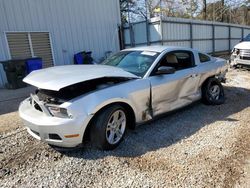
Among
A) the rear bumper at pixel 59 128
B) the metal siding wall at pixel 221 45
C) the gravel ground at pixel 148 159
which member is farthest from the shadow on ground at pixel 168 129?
the metal siding wall at pixel 221 45

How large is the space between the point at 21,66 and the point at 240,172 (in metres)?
8.04

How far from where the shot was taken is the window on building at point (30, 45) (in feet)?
31.0

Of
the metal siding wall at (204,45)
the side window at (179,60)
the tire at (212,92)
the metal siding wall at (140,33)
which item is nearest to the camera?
the side window at (179,60)

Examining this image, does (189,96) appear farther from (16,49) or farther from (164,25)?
(164,25)

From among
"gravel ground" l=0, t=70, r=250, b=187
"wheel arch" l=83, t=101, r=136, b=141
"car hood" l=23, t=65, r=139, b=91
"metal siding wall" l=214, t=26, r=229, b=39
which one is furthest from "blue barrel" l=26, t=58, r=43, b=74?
"metal siding wall" l=214, t=26, r=229, b=39

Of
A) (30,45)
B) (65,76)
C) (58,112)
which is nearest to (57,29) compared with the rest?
(30,45)

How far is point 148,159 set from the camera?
3.38m

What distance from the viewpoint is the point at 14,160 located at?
11.3ft

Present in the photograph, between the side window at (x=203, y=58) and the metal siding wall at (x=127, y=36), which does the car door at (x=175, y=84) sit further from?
the metal siding wall at (x=127, y=36)

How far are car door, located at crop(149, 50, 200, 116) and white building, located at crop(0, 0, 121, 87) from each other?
7045 mm

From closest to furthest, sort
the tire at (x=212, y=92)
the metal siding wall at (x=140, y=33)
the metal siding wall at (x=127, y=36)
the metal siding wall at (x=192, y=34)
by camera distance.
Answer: the tire at (x=212, y=92)
the metal siding wall at (x=192, y=34)
the metal siding wall at (x=140, y=33)
the metal siding wall at (x=127, y=36)

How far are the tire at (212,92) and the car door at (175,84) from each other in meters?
0.29

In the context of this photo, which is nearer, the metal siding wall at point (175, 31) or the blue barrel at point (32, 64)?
the blue barrel at point (32, 64)

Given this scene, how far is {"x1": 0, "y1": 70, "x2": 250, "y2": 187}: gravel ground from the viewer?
294 cm
